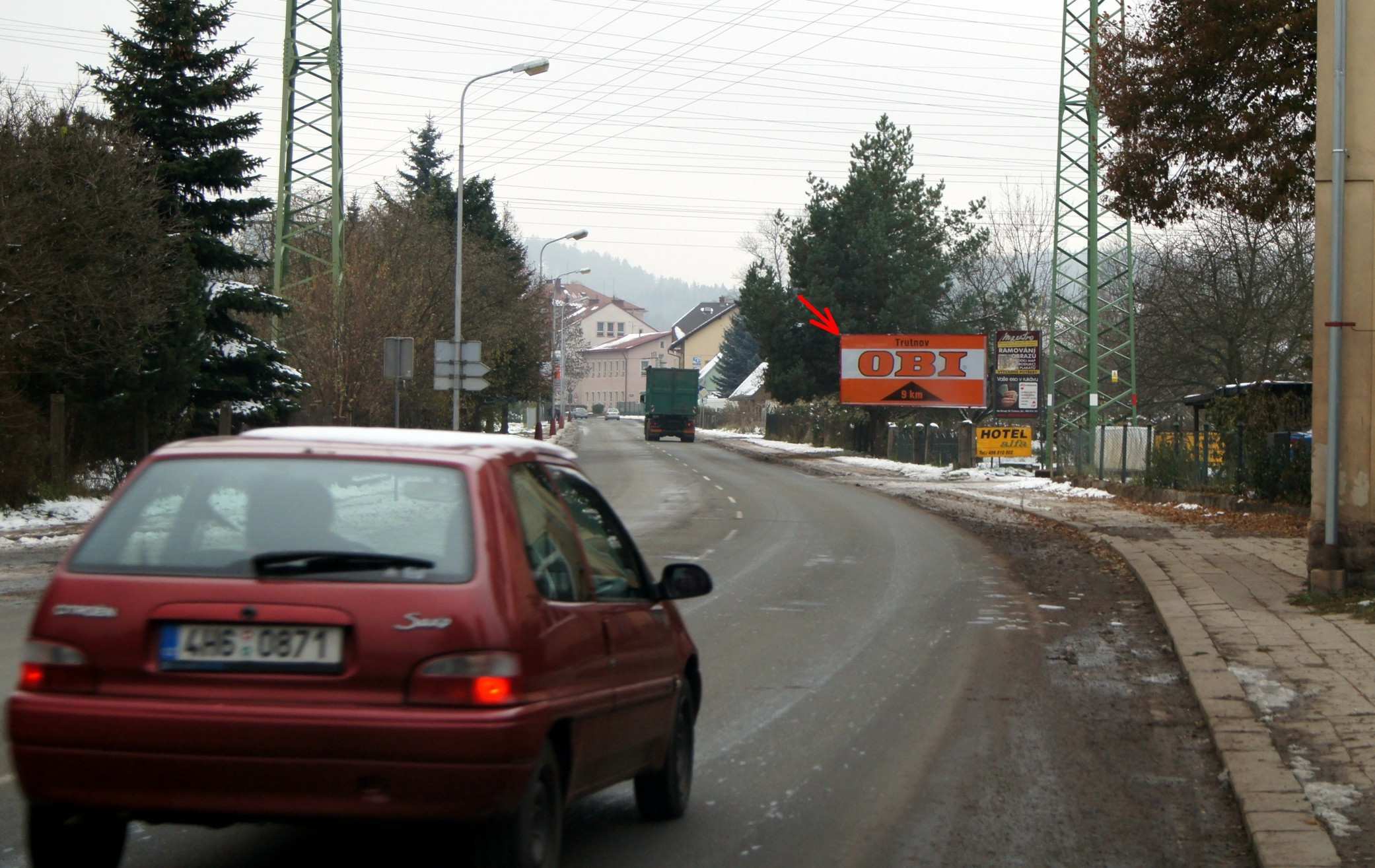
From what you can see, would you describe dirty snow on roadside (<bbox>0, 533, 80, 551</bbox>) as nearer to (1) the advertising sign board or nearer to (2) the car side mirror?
(2) the car side mirror

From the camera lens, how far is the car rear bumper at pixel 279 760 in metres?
4.18

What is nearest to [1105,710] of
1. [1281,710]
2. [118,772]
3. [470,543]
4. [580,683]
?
[1281,710]

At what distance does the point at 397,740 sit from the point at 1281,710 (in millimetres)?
5752

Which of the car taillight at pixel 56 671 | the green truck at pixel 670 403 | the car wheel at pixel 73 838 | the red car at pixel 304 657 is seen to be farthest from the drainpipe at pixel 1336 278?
the green truck at pixel 670 403

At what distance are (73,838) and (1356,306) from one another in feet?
37.4

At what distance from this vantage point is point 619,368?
7402 inches

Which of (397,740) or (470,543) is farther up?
(470,543)

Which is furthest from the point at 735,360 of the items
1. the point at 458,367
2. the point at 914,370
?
the point at 458,367

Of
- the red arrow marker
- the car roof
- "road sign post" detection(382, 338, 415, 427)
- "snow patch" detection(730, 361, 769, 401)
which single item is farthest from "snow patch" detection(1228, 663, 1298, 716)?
"snow patch" detection(730, 361, 769, 401)

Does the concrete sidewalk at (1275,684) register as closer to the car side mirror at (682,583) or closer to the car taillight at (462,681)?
the car side mirror at (682,583)

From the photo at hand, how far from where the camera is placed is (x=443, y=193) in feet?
192

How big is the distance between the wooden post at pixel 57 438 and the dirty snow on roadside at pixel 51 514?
0.38 metres

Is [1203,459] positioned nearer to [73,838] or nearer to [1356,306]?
[1356,306]

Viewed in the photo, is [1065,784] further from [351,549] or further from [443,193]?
[443,193]
